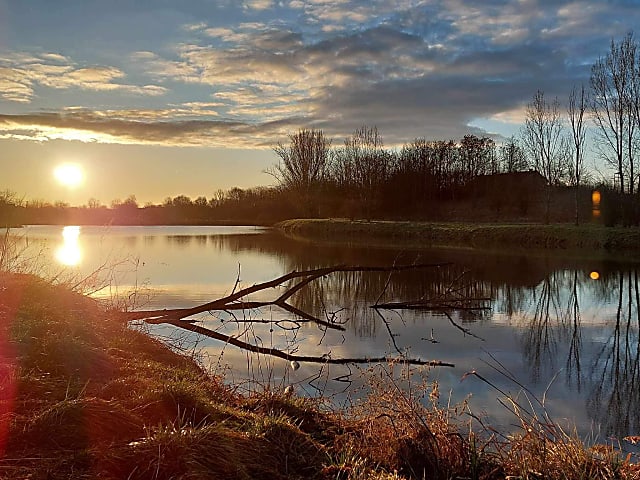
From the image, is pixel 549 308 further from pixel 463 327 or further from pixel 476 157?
pixel 476 157

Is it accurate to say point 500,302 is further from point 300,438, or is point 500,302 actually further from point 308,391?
point 300,438

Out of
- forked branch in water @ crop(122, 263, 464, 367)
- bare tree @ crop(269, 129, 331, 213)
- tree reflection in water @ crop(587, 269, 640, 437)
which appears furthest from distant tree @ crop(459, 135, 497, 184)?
forked branch in water @ crop(122, 263, 464, 367)

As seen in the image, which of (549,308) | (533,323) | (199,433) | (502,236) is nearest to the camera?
(199,433)

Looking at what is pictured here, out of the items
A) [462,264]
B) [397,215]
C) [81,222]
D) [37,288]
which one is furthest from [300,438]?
[397,215]

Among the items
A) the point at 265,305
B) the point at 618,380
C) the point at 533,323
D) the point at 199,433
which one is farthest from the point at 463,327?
the point at 199,433

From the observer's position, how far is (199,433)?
316 centimetres

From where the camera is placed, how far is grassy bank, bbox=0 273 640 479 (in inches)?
114

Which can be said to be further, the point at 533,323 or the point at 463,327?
the point at 533,323

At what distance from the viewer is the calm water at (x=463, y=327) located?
7148 millimetres

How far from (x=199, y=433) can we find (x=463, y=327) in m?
9.12

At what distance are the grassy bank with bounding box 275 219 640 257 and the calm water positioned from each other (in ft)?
16.7

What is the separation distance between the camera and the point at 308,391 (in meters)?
6.83

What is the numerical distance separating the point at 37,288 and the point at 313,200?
53042 mm

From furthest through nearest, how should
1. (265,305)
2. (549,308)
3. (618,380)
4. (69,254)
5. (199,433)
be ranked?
(69,254), (549,308), (618,380), (265,305), (199,433)
